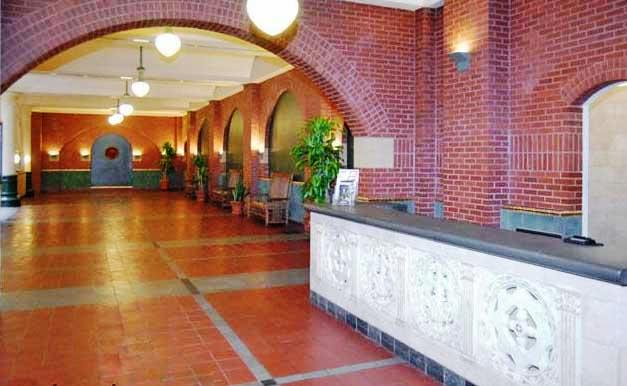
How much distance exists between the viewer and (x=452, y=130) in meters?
6.95

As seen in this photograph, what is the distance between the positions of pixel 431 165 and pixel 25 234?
26.1 feet

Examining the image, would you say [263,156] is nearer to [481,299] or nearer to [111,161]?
[481,299]

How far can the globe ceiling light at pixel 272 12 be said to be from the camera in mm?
4926

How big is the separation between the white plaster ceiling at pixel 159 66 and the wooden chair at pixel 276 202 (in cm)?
253

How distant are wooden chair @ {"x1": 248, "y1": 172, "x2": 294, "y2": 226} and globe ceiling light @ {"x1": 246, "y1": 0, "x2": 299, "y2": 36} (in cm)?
763

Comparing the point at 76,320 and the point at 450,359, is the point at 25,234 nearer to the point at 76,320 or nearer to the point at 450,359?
the point at 76,320

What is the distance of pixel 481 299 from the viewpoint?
135 inches

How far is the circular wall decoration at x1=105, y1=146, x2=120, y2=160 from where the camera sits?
26266 mm

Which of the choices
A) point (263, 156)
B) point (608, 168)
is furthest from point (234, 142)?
point (608, 168)

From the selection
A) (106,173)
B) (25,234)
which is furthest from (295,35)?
(106,173)

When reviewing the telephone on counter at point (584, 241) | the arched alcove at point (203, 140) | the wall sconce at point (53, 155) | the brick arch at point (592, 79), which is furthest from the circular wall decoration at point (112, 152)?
the telephone on counter at point (584, 241)

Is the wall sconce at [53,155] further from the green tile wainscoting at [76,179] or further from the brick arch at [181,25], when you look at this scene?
the brick arch at [181,25]

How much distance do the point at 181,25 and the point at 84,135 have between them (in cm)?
2074

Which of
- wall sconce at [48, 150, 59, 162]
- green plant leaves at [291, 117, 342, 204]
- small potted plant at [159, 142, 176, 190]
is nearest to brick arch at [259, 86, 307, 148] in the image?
green plant leaves at [291, 117, 342, 204]
